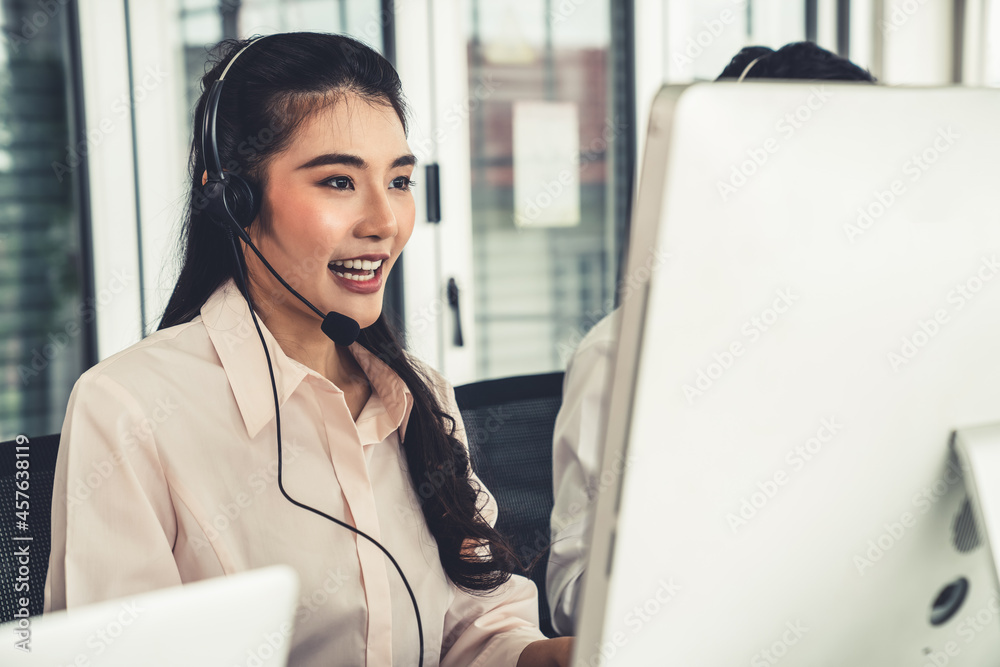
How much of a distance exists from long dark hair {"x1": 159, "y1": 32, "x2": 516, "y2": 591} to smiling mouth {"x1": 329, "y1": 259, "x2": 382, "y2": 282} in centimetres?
12

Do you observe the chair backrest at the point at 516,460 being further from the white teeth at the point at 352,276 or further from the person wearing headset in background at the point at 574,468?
the white teeth at the point at 352,276

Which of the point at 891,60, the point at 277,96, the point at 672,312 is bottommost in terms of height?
the point at 672,312

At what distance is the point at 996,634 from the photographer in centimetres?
50

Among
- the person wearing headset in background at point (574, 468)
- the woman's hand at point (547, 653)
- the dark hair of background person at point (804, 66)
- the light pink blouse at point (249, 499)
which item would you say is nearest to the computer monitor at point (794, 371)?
the woman's hand at point (547, 653)

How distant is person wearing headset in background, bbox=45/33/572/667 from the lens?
0.83 m

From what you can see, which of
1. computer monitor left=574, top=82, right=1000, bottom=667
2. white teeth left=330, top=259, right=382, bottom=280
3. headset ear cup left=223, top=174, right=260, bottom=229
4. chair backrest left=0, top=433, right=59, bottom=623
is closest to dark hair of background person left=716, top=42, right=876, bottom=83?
white teeth left=330, top=259, right=382, bottom=280

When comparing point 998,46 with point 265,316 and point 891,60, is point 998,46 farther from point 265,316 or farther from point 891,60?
point 265,316

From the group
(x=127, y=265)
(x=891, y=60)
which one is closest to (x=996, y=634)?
(x=127, y=265)

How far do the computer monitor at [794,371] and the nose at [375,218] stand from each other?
72 cm

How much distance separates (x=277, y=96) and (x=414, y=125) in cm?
108

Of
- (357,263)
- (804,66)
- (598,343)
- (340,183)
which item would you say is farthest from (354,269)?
(804,66)

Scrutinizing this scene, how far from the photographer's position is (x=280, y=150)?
1.01 metres

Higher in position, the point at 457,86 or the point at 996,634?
the point at 457,86

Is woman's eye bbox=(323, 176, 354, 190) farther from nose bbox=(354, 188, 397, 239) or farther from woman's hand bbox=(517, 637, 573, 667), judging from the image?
woman's hand bbox=(517, 637, 573, 667)
